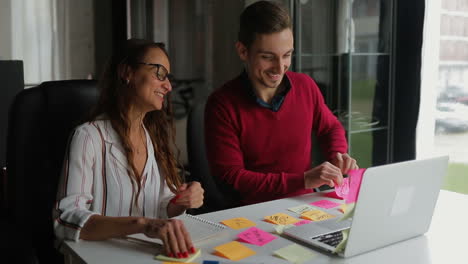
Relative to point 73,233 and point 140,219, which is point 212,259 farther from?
point 73,233

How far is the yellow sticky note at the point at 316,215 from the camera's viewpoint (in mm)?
1418

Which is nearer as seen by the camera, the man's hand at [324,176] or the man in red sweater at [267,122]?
the man's hand at [324,176]

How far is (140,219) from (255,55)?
75 centimetres

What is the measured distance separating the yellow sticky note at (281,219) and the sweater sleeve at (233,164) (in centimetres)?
20

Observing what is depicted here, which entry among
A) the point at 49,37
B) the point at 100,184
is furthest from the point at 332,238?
the point at 49,37

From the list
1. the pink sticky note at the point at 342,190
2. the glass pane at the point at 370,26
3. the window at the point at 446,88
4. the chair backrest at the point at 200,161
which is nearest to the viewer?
the pink sticky note at the point at 342,190

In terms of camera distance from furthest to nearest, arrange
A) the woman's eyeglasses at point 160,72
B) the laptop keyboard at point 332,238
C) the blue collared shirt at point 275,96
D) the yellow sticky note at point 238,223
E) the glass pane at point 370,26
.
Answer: the glass pane at point 370,26 < the blue collared shirt at point 275,96 < the woman's eyeglasses at point 160,72 < the yellow sticky note at point 238,223 < the laptop keyboard at point 332,238

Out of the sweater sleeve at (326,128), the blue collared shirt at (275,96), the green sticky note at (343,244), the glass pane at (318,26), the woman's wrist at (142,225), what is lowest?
the green sticky note at (343,244)

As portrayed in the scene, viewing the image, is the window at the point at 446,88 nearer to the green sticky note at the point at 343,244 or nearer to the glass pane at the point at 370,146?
the glass pane at the point at 370,146

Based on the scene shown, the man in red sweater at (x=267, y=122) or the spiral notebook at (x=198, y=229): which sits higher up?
the man in red sweater at (x=267, y=122)

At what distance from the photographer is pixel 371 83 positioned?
10.4 ft

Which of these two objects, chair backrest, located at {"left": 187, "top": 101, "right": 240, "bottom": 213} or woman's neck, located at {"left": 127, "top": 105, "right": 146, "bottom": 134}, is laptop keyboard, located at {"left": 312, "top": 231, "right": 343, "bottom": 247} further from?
chair backrest, located at {"left": 187, "top": 101, "right": 240, "bottom": 213}

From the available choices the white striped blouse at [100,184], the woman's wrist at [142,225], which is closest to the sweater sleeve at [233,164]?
the white striped blouse at [100,184]

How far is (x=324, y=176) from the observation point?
4.99 ft
